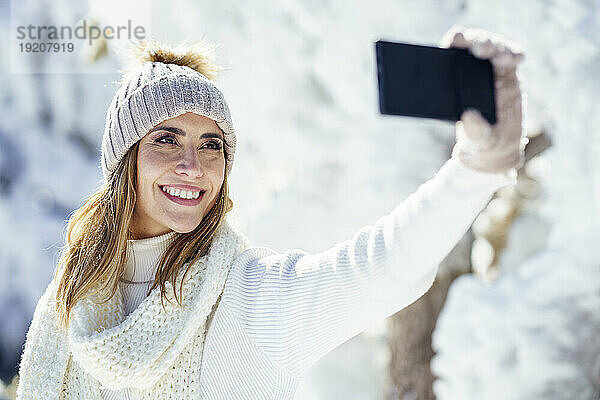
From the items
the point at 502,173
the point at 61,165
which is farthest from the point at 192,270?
the point at 61,165

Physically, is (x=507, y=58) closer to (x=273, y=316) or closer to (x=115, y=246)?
(x=273, y=316)

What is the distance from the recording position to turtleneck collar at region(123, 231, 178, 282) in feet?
4.18

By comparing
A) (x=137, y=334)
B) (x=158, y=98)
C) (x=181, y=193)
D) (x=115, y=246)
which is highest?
(x=158, y=98)

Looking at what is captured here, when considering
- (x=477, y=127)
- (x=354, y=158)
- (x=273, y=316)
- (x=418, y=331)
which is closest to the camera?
(x=477, y=127)

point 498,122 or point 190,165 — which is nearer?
point 498,122

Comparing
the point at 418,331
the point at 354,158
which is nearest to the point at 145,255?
the point at 354,158

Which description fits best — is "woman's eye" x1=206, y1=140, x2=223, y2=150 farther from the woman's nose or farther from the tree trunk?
the tree trunk

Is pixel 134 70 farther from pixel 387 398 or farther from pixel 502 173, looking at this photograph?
pixel 387 398

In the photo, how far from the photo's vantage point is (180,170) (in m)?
1.19

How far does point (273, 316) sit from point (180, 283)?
201 millimetres

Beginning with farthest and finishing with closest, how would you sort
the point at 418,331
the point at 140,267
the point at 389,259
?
the point at 418,331 → the point at 140,267 → the point at 389,259

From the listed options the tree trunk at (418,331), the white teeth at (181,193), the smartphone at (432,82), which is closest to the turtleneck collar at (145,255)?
the white teeth at (181,193)

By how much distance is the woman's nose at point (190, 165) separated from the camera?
1187 mm

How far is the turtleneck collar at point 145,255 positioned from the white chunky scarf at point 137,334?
5cm
